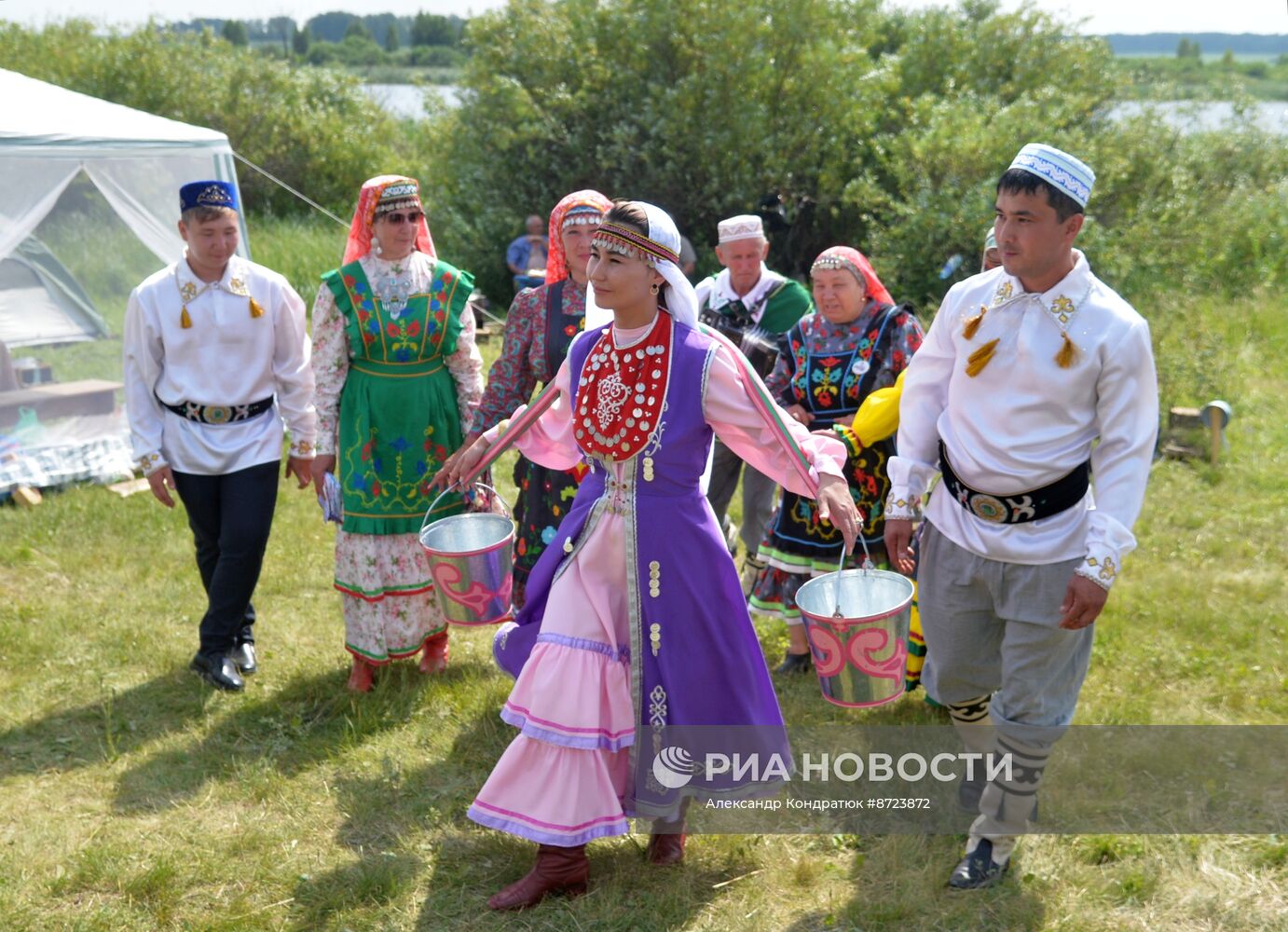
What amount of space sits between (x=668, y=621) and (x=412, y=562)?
2048mm

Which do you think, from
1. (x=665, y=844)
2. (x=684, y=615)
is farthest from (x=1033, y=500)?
(x=665, y=844)

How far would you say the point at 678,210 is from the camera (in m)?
16.4

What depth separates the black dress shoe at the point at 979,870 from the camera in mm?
3840

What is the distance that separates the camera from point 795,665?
18.5 ft

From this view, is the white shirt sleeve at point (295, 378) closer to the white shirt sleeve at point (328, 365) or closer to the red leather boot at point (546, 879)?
the white shirt sleeve at point (328, 365)

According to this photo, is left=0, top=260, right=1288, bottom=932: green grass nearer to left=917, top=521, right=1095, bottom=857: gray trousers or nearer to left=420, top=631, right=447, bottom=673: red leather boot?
left=420, top=631, right=447, bottom=673: red leather boot

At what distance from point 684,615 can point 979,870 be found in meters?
1.23

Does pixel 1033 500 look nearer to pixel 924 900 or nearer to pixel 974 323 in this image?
pixel 974 323

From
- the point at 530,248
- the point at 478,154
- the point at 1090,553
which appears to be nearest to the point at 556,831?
the point at 1090,553

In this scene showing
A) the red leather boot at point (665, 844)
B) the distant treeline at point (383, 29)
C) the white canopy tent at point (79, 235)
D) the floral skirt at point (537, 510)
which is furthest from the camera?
the distant treeline at point (383, 29)

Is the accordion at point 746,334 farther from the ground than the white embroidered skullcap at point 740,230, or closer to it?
closer to it

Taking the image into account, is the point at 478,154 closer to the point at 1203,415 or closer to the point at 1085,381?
the point at 1203,415

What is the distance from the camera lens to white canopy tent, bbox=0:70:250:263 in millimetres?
8234

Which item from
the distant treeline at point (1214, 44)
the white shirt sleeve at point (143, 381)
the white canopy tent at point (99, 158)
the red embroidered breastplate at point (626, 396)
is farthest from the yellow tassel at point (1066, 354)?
the distant treeline at point (1214, 44)
